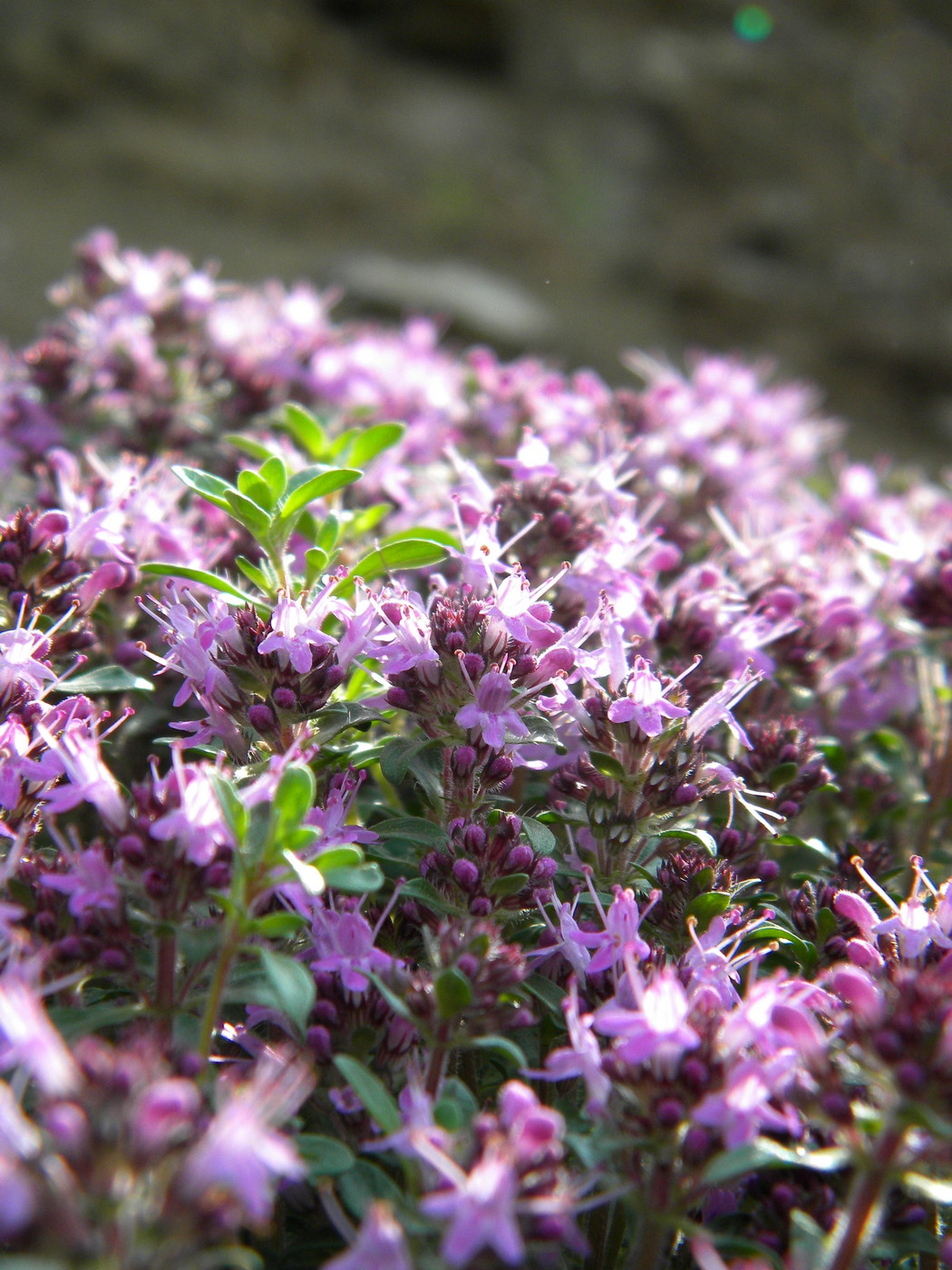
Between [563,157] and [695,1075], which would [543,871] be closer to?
[695,1075]

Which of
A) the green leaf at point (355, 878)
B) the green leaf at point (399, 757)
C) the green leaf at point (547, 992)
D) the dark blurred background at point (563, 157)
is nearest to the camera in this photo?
the green leaf at point (355, 878)

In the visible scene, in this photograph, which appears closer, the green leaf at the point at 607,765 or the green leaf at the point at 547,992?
the green leaf at the point at 547,992

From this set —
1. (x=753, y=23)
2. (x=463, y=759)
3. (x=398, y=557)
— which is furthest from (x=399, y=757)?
(x=753, y=23)

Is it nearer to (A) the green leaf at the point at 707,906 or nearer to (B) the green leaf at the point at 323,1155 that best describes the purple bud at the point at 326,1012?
(B) the green leaf at the point at 323,1155

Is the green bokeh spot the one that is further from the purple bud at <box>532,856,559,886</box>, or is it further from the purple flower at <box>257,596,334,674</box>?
the purple bud at <box>532,856,559,886</box>

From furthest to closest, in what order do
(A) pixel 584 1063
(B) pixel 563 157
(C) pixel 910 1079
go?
(B) pixel 563 157, (A) pixel 584 1063, (C) pixel 910 1079

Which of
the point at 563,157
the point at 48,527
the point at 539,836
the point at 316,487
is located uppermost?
the point at 563,157

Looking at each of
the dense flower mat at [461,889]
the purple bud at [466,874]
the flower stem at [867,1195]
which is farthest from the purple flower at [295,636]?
the flower stem at [867,1195]

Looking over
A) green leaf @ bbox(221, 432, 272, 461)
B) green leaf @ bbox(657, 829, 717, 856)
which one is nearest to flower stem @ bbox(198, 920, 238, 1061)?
green leaf @ bbox(657, 829, 717, 856)
